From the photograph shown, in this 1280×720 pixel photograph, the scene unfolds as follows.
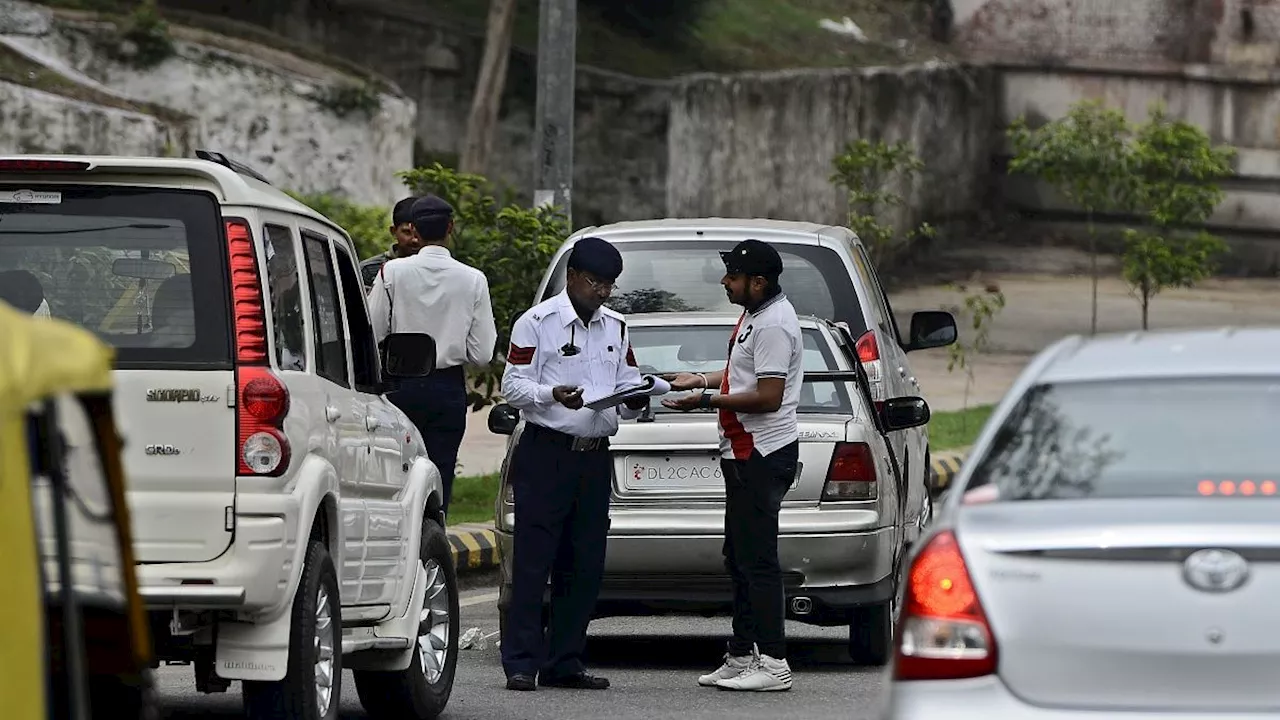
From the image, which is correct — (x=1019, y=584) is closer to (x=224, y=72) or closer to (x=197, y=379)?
(x=197, y=379)

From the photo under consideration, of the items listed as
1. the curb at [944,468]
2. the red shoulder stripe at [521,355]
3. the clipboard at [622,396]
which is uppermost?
the red shoulder stripe at [521,355]

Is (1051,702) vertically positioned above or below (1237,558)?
below

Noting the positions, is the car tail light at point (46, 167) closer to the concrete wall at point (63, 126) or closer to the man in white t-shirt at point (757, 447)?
the man in white t-shirt at point (757, 447)

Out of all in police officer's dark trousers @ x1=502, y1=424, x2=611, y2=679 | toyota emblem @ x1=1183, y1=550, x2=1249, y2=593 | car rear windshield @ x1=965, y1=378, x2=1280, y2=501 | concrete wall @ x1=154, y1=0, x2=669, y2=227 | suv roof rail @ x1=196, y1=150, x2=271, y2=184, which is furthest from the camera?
concrete wall @ x1=154, y1=0, x2=669, y2=227

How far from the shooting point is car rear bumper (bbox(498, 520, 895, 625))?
32.7 feet

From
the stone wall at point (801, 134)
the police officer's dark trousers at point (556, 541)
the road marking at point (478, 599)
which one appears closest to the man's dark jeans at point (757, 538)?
the police officer's dark trousers at point (556, 541)

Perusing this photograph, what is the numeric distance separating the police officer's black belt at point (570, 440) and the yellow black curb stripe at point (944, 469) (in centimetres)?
857

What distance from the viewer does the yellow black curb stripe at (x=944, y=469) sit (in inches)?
709

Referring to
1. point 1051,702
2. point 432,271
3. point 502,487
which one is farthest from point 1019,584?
point 432,271

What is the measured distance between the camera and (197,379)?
694 cm

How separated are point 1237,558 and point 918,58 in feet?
116

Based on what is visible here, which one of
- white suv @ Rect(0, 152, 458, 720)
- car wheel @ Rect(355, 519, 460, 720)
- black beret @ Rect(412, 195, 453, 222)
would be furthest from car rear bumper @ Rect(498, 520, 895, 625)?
white suv @ Rect(0, 152, 458, 720)

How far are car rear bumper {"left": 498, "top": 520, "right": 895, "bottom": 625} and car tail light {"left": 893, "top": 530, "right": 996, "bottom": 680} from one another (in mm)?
4284

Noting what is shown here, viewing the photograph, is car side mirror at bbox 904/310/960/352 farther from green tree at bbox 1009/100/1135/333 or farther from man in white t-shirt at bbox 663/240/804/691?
green tree at bbox 1009/100/1135/333
